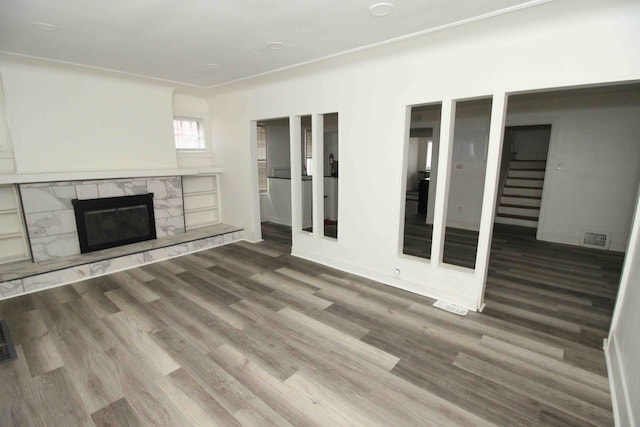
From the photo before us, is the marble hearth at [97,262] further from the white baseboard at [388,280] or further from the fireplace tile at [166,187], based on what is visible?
the white baseboard at [388,280]

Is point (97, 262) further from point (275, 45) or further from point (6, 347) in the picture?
A: point (275, 45)

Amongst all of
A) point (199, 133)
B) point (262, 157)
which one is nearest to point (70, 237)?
point (199, 133)

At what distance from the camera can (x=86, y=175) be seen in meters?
4.09

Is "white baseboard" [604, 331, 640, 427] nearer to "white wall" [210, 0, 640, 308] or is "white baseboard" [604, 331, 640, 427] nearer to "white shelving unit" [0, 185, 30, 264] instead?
"white wall" [210, 0, 640, 308]

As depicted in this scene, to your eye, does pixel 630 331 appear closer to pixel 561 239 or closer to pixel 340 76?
pixel 340 76

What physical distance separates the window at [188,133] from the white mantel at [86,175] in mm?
697

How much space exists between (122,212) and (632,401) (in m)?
5.64

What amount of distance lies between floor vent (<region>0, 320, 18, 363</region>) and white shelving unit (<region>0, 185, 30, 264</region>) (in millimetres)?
1619

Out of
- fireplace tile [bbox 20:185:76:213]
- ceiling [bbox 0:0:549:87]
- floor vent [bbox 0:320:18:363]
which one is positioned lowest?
floor vent [bbox 0:320:18:363]

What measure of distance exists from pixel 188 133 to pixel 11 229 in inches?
115

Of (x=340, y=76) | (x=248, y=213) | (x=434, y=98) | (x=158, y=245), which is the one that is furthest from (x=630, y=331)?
(x=158, y=245)

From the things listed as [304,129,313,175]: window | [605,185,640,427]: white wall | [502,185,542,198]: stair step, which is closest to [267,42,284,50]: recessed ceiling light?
[605,185,640,427]: white wall

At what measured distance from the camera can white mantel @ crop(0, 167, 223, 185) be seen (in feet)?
11.6

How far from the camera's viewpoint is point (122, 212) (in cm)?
451
